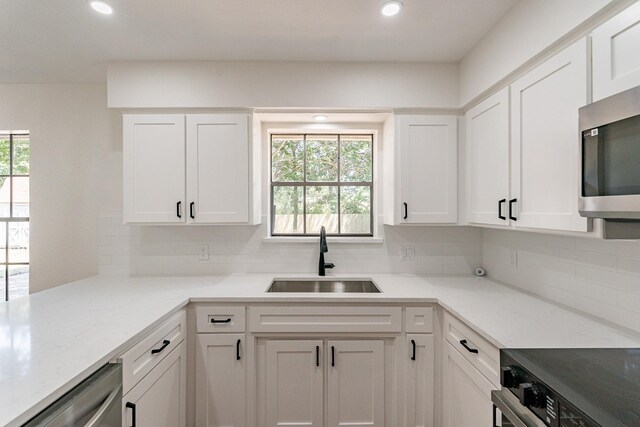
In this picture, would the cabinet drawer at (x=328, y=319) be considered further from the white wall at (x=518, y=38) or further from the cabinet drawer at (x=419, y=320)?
the white wall at (x=518, y=38)

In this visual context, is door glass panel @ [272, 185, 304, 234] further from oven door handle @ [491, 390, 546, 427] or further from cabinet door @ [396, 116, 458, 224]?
oven door handle @ [491, 390, 546, 427]

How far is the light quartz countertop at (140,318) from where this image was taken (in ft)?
3.25

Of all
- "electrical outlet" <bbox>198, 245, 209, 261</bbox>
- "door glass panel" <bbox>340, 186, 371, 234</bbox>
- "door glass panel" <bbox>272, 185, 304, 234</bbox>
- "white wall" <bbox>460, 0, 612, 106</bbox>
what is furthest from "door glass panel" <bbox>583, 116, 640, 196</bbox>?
"electrical outlet" <bbox>198, 245, 209, 261</bbox>

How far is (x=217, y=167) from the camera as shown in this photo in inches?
87.7

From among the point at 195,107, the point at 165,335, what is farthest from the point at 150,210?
the point at 165,335

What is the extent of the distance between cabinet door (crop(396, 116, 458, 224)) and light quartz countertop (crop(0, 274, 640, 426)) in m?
0.52

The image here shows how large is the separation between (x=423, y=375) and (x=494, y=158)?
53.6 inches

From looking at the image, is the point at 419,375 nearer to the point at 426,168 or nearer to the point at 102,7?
the point at 426,168

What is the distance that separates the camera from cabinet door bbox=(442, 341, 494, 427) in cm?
140

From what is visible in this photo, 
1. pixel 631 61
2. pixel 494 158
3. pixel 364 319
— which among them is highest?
pixel 631 61

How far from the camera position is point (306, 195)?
2781 millimetres

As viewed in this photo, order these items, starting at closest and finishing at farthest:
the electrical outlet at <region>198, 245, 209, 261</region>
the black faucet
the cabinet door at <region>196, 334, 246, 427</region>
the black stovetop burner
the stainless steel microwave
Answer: the black stovetop burner, the stainless steel microwave, the cabinet door at <region>196, 334, 246, 427</region>, the black faucet, the electrical outlet at <region>198, 245, 209, 261</region>

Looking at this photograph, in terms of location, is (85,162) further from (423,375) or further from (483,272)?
(483,272)

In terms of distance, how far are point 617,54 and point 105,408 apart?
7.10 feet
